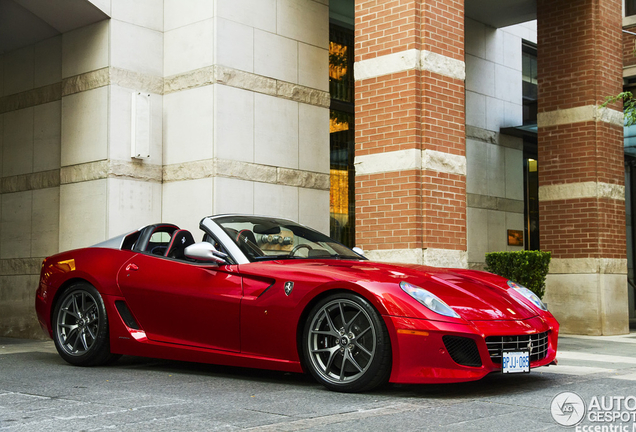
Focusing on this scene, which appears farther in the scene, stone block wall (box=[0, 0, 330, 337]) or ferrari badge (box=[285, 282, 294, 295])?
stone block wall (box=[0, 0, 330, 337])

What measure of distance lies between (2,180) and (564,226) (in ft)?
31.2

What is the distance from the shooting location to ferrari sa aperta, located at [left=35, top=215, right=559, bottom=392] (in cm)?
490

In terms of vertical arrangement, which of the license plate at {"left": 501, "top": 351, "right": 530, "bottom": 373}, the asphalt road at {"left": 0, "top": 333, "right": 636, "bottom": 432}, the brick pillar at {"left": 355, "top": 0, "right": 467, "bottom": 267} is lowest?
the asphalt road at {"left": 0, "top": 333, "right": 636, "bottom": 432}

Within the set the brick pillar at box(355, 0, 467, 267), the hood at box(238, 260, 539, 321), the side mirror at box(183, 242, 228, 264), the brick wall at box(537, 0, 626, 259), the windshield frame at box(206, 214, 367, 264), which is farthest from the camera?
the brick wall at box(537, 0, 626, 259)

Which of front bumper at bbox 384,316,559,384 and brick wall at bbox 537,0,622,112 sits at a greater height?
brick wall at bbox 537,0,622,112

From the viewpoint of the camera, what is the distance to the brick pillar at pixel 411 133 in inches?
364

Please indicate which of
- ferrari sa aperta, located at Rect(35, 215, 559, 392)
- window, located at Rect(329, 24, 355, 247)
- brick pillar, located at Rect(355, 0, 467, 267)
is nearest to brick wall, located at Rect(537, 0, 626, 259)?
window, located at Rect(329, 24, 355, 247)

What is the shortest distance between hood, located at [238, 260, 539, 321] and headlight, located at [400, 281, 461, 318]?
51 mm

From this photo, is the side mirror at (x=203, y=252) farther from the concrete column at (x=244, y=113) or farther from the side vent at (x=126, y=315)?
the concrete column at (x=244, y=113)

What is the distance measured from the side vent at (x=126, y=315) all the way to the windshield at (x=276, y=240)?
44.7 inches

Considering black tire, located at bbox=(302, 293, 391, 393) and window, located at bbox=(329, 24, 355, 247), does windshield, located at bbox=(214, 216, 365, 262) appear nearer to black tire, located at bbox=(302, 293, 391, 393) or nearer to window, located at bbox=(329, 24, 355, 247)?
black tire, located at bbox=(302, 293, 391, 393)

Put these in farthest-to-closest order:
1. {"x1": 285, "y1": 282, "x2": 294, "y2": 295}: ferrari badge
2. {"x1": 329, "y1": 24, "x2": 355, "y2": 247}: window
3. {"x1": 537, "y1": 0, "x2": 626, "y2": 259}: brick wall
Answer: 1. {"x1": 537, "y1": 0, "x2": 626, "y2": 259}: brick wall
2. {"x1": 329, "y1": 24, "x2": 355, "y2": 247}: window
3. {"x1": 285, "y1": 282, "x2": 294, "y2": 295}: ferrari badge

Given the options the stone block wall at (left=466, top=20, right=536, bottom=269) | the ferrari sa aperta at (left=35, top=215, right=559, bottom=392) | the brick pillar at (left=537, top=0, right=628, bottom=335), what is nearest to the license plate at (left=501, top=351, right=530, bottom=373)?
the ferrari sa aperta at (left=35, top=215, right=559, bottom=392)

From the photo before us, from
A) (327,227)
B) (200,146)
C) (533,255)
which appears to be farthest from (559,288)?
(200,146)
